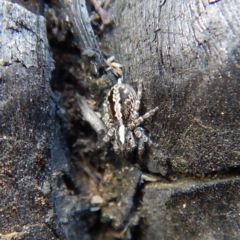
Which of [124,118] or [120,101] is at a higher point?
[120,101]

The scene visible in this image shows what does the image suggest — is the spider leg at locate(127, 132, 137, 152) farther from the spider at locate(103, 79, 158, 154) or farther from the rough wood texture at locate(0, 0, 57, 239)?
the rough wood texture at locate(0, 0, 57, 239)

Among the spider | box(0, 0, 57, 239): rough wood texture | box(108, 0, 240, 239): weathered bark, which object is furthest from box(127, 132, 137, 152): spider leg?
box(0, 0, 57, 239): rough wood texture

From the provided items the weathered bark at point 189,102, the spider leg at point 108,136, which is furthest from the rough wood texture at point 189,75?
the spider leg at point 108,136

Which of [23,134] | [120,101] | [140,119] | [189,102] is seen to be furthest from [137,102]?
[23,134]

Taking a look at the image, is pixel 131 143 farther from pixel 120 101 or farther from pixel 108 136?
pixel 120 101

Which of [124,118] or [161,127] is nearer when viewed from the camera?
[161,127]

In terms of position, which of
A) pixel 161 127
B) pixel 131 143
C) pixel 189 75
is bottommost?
pixel 131 143

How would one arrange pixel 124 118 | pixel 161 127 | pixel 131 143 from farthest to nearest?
pixel 124 118, pixel 131 143, pixel 161 127
